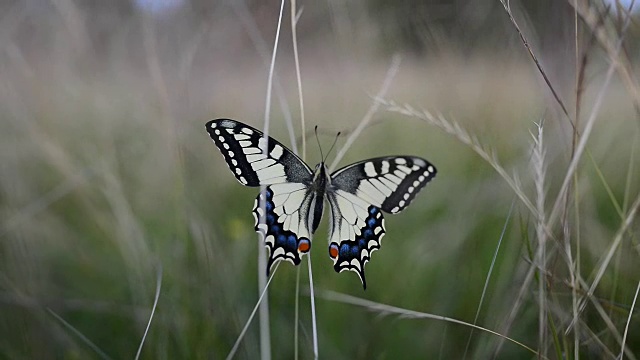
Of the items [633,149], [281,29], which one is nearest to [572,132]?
[633,149]

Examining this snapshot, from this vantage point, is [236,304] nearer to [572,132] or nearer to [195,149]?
[195,149]

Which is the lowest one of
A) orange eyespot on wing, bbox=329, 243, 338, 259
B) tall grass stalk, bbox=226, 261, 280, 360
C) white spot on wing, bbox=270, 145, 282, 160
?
tall grass stalk, bbox=226, 261, 280, 360

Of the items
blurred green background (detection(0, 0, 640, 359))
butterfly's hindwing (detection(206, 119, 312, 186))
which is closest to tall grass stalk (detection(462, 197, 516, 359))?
blurred green background (detection(0, 0, 640, 359))

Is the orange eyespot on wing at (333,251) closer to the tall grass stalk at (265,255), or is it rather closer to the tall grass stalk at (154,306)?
the tall grass stalk at (265,255)

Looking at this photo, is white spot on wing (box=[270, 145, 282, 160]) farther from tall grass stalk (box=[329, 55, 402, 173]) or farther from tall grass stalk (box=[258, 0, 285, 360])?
tall grass stalk (box=[329, 55, 402, 173])

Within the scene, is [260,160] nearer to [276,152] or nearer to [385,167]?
[276,152]

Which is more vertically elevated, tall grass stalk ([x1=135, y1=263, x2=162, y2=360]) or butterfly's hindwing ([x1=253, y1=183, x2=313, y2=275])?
butterfly's hindwing ([x1=253, y1=183, x2=313, y2=275])
